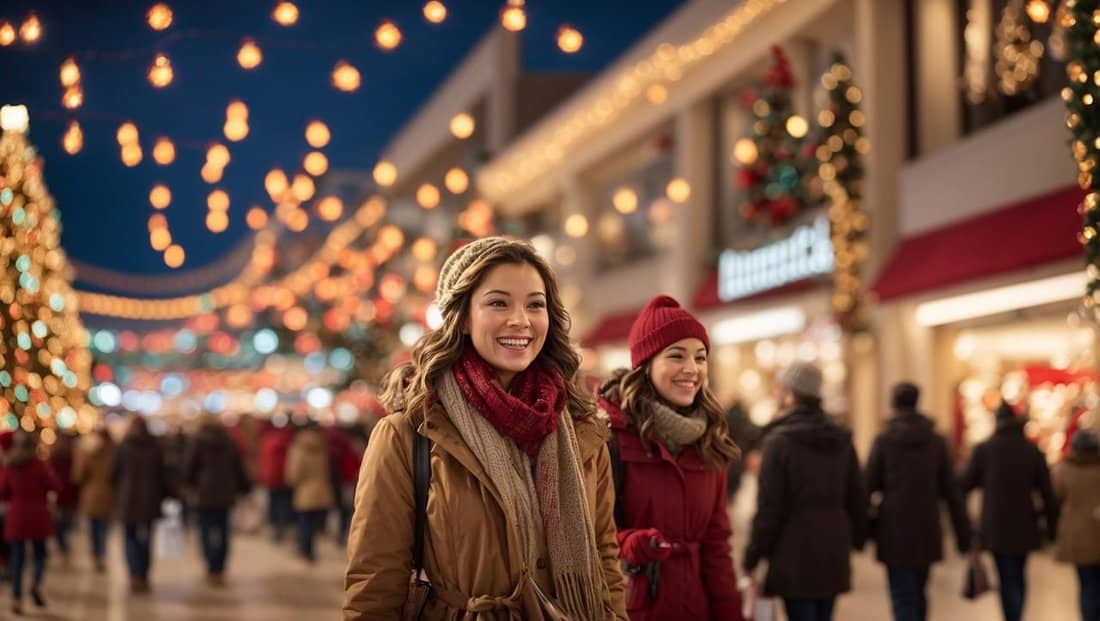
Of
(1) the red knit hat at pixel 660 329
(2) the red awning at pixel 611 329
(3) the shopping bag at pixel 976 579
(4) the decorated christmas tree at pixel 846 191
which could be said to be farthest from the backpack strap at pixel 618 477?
(2) the red awning at pixel 611 329

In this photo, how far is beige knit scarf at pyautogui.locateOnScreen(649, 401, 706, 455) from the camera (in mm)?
4926

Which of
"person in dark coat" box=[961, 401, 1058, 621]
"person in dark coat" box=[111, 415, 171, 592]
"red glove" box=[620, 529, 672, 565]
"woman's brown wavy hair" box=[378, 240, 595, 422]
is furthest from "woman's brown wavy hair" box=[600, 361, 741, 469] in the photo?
"person in dark coat" box=[111, 415, 171, 592]

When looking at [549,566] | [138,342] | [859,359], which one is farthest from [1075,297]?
[138,342]

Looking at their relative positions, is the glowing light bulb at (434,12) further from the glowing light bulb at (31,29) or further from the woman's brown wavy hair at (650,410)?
the woman's brown wavy hair at (650,410)

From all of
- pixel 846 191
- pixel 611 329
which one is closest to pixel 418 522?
pixel 846 191

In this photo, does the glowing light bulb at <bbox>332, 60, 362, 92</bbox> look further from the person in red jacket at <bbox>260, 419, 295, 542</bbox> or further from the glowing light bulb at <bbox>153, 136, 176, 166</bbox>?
the person in red jacket at <bbox>260, 419, 295, 542</bbox>

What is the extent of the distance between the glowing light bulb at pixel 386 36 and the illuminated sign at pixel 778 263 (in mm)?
9554

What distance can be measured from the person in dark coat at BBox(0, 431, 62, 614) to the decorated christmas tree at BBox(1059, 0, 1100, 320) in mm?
8602

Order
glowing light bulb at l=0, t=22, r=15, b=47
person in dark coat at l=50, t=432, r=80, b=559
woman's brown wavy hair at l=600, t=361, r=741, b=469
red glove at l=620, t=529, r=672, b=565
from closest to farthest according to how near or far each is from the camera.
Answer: red glove at l=620, t=529, r=672, b=565 < woman's brown wavy hair at l=600, t=361, r=741, b=469 < glowing light bulb at l=0, t=22, r=15, b=47 < person in dark coat at l=50, t=432, r=80, b=559

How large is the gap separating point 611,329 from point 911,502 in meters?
23.7

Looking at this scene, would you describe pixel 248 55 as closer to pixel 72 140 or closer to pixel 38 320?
pixel 72 140

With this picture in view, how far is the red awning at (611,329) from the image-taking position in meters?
30.5

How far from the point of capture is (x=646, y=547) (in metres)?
4.65

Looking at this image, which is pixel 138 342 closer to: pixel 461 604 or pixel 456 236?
pixel 456 236
